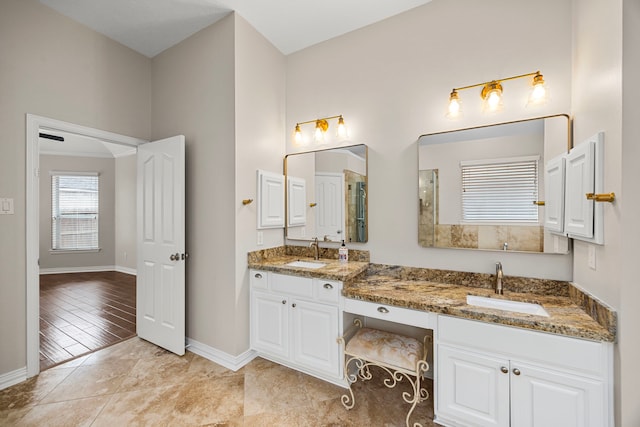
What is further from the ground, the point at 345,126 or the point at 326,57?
the point at 326,57

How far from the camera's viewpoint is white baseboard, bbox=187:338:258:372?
91.4 inches

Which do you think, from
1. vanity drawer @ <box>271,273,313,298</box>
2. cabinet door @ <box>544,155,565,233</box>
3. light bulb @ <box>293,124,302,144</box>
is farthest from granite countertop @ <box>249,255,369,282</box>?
cabinet door @ <box>544,155,565,233</box>

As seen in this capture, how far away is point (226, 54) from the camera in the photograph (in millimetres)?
2367

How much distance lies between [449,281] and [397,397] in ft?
3.04

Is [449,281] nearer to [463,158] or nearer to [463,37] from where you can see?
[463,158]

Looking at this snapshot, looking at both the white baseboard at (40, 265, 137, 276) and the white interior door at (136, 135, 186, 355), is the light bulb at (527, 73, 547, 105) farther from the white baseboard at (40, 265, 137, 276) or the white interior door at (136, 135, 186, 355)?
the white baseboard at (40, 265, 137, 276)

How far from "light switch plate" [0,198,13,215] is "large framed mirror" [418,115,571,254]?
3146 mm

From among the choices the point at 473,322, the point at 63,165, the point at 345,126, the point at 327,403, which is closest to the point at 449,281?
the point at 473,322

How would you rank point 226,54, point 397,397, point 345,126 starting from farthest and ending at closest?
point 345,126, point 226,54, point 397,397

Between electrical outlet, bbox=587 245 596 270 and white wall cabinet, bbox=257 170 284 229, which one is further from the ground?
white wall cabinet, bbox=257 170 284 229

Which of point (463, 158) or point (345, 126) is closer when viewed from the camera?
point (463, 158)

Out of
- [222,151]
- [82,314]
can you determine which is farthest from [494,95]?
[82,314]

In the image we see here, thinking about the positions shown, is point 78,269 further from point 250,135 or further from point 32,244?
point 250,135

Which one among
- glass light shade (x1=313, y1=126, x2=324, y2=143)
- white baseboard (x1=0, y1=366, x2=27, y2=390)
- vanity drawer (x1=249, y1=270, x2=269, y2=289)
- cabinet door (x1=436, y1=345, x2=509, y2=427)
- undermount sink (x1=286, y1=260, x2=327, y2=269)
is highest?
glass light shade (x1=313, y1=126, x2=324, y2=143)
